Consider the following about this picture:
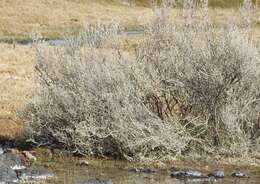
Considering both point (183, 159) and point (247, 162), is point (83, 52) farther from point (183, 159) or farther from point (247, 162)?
point (247, 162)

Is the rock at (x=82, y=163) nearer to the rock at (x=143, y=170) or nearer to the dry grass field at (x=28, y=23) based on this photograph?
the rock at (x=143, y=170)

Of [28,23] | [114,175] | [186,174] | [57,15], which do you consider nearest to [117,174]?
[114,175]

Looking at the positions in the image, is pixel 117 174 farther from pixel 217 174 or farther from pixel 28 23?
pixel 28 23

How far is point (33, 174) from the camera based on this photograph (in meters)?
17.2

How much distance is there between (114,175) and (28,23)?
5093cm

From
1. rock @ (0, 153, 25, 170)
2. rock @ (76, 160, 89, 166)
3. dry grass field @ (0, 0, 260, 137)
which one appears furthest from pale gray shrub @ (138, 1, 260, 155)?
rock @ (0, 153, 25, 170)

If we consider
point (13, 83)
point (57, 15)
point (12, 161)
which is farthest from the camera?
point (57, 15)

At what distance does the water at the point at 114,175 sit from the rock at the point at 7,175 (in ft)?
3.30

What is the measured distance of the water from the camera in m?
16.9

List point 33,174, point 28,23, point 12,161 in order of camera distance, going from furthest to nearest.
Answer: point 28,23 → point 12,161 → point 33,174

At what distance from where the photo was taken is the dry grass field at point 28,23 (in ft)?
85.4

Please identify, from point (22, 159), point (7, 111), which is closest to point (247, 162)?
point (22, 159)

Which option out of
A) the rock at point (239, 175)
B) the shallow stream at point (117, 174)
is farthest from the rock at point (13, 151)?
the rock at point (239, 175)

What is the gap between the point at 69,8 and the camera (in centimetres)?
8025
